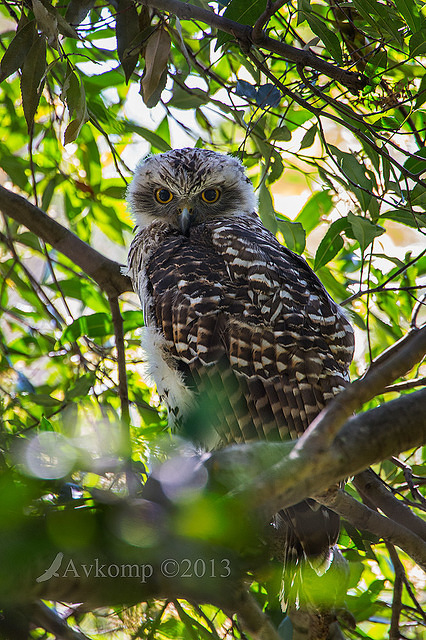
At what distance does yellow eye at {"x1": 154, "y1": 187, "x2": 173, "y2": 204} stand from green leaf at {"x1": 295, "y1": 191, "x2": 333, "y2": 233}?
2.12ft

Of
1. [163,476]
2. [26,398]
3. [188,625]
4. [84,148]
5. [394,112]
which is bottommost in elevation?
[188,625]

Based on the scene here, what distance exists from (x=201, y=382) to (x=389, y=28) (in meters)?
1.32

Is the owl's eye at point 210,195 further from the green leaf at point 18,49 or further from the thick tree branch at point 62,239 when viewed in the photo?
the green leaf at point 18,49

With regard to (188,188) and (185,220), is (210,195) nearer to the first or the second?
(188,188)

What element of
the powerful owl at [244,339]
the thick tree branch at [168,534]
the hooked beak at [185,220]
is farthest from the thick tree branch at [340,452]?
the hooked beak at [185,220]

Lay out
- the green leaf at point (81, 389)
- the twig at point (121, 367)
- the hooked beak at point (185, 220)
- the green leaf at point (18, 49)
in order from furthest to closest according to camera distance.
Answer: the hooked beak at point (185, 220)
the green leaf at point (81, 389)
the twig at point (121, 367)
the green leaf at point (18, 49)

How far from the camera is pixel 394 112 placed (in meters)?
2.46

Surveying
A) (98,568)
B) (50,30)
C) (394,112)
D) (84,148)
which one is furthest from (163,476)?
(84,148)

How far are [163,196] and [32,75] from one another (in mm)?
1372

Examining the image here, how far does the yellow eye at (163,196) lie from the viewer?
10.3ft

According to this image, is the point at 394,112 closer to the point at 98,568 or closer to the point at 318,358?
the point at 318,358

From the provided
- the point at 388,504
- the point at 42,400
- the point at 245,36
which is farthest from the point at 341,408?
the point at 42,400

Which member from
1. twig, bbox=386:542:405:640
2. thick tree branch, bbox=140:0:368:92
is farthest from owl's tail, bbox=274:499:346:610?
thick tree branch, bbox=140:0:368:92

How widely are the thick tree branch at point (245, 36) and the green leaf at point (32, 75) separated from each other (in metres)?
0.33
